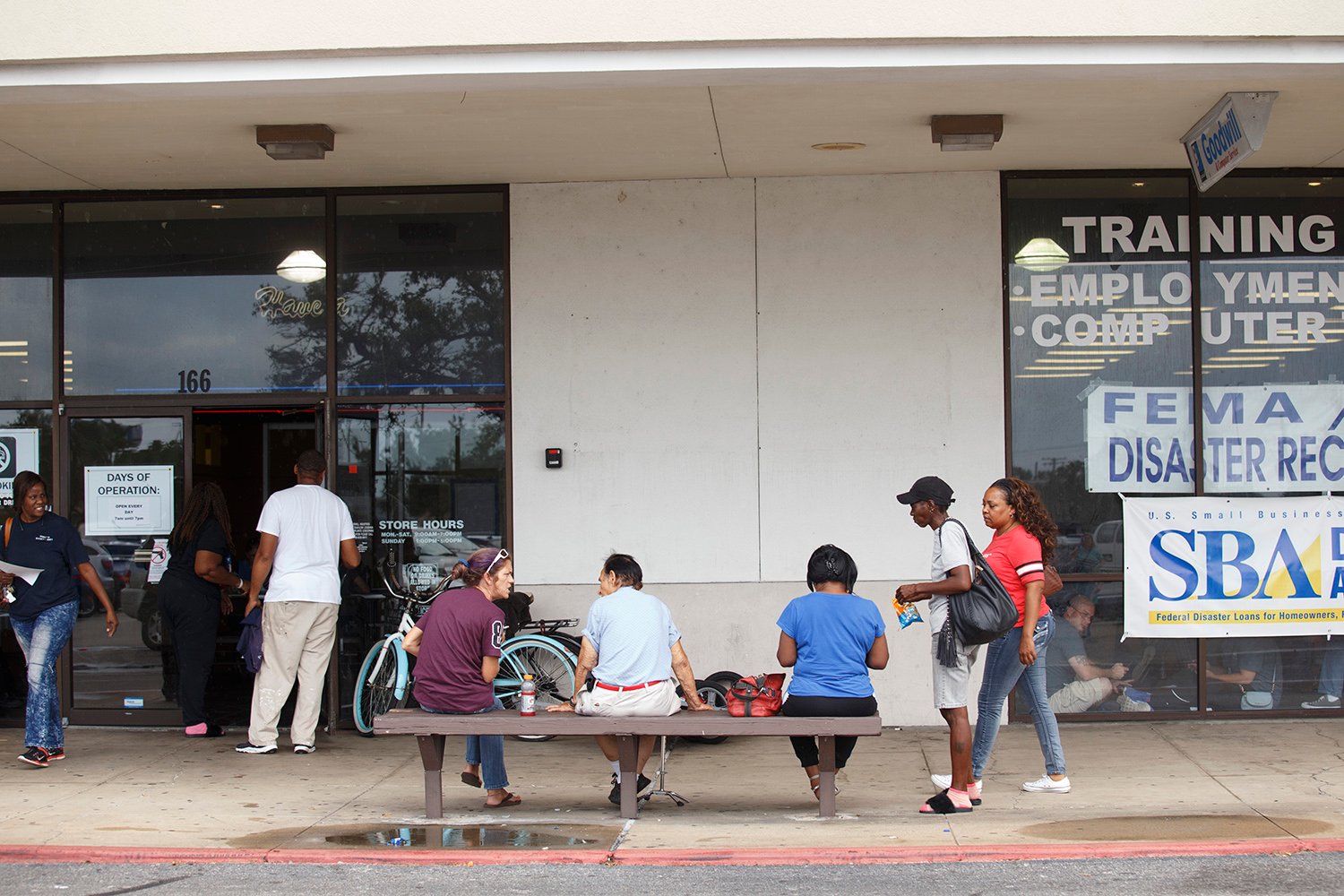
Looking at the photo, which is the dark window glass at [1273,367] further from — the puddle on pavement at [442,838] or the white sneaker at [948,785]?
the puddle on pavement at [442,838]

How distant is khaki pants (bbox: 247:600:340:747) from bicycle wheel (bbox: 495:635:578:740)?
1254 mm

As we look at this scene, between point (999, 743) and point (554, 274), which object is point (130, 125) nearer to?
point (554, 274)

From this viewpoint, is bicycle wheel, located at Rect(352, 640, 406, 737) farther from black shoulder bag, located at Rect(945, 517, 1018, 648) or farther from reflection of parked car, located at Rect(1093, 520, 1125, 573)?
reflection of parked car, located at Rect(1093, 520, 1125, 573)

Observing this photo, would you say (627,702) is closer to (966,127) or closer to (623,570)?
(623,570)

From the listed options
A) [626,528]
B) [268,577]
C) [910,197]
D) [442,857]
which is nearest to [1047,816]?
[442,857]

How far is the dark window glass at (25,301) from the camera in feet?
33.8

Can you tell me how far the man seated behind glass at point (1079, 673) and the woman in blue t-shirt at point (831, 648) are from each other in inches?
124

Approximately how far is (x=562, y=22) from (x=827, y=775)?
4.27m

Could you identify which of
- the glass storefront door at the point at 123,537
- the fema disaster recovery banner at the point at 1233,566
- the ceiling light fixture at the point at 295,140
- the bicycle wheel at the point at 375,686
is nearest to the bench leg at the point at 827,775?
the fema disaster recovery banner at the point at 1233,566

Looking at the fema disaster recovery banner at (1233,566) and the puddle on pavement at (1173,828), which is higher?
the fema disaster recovery banner at (1233,566)

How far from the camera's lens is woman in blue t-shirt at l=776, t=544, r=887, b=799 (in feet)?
22.9

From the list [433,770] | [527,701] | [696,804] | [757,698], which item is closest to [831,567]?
[757,698]

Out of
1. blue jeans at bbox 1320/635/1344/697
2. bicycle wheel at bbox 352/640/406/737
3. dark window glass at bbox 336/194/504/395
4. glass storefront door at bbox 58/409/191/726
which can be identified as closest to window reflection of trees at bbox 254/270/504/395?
dark window glass at bbox 336/194/504/395

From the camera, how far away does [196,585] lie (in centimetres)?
965
